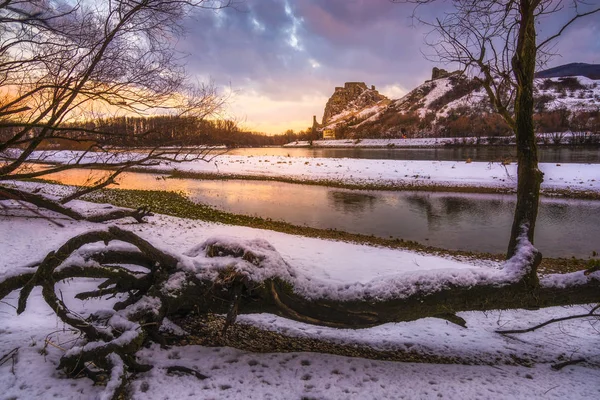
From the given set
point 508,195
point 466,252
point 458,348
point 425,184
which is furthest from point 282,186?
point 458,348

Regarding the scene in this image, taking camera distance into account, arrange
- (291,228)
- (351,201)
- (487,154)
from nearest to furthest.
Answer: (291,228), (351,201), (487,154)

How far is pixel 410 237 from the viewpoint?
13508mm

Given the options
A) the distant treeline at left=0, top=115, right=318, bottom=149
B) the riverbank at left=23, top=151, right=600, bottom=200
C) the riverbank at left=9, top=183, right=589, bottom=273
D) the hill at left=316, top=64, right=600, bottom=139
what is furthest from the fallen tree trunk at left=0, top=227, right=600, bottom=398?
the hill at left=316, top=64, right=600, bottom=139

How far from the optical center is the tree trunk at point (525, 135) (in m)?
4.91

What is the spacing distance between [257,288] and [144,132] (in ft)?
11.8

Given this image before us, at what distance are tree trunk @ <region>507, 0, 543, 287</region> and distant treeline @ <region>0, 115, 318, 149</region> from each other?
5.48 m

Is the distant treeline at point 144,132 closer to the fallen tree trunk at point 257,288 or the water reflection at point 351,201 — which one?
the fallen tree trunk at point 257,288

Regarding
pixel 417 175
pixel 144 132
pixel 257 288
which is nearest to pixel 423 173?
pixel 417 175

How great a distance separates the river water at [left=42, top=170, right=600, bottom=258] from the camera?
42.6 ft

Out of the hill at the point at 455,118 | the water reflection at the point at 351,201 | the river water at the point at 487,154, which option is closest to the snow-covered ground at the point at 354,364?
the water reflection at the point at 351,201

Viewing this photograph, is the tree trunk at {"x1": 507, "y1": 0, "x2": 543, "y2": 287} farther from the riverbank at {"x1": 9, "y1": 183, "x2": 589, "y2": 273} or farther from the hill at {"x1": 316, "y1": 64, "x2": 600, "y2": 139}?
the hill at {"x1": 316, "y1": 64, "x2": 600, "y2": 139}

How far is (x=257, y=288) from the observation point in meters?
4.13

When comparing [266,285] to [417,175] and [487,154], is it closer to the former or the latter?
[417,175]

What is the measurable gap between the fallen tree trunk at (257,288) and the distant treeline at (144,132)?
2137 millimetres
